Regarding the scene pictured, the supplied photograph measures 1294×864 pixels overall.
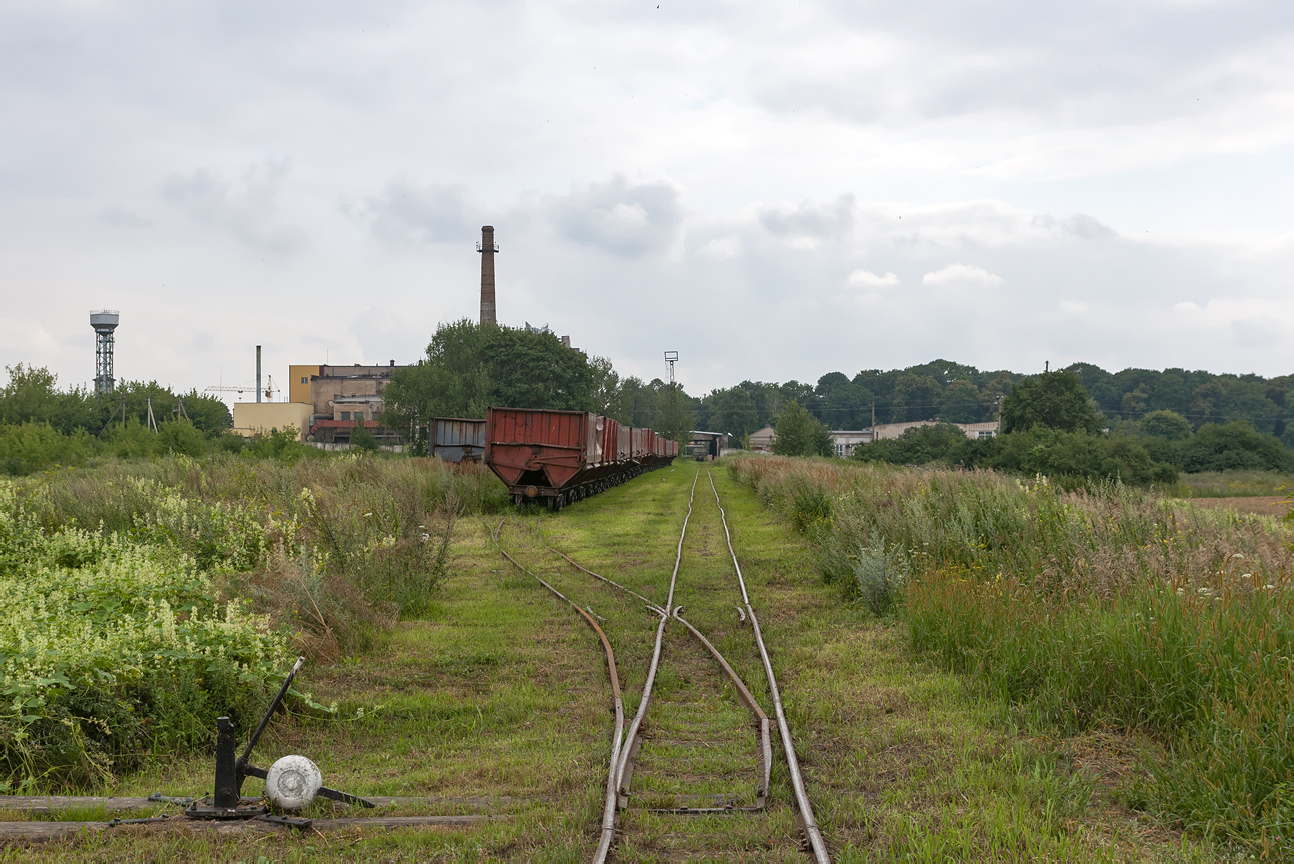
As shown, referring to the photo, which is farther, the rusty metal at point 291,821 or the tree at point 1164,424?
the tree at point 1164,424

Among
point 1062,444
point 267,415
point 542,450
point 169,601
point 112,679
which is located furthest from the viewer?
point 267,415

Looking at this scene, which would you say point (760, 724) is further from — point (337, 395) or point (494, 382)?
point (337, 395)

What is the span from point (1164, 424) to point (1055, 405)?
5715cm

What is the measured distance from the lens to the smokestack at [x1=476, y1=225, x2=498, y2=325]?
7744 cm

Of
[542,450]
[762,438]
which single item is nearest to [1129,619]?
[542,450]

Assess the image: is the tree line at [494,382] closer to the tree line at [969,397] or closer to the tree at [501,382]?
the tree at [501,382]

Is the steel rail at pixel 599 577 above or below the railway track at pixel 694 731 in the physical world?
below

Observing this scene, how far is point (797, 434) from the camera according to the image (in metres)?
70.1

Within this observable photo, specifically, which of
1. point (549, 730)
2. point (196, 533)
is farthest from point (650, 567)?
point (549, 730)

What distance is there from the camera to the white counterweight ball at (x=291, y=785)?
4.26 meters

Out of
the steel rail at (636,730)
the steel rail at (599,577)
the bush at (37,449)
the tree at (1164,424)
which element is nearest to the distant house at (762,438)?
the tree at (1164,424)

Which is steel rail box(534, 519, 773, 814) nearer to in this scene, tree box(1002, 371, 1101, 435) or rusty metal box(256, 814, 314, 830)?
rusty metal box(256, 814, 314, 830)

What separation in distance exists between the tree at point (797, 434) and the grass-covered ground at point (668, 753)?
60.1m

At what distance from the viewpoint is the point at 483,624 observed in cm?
921
